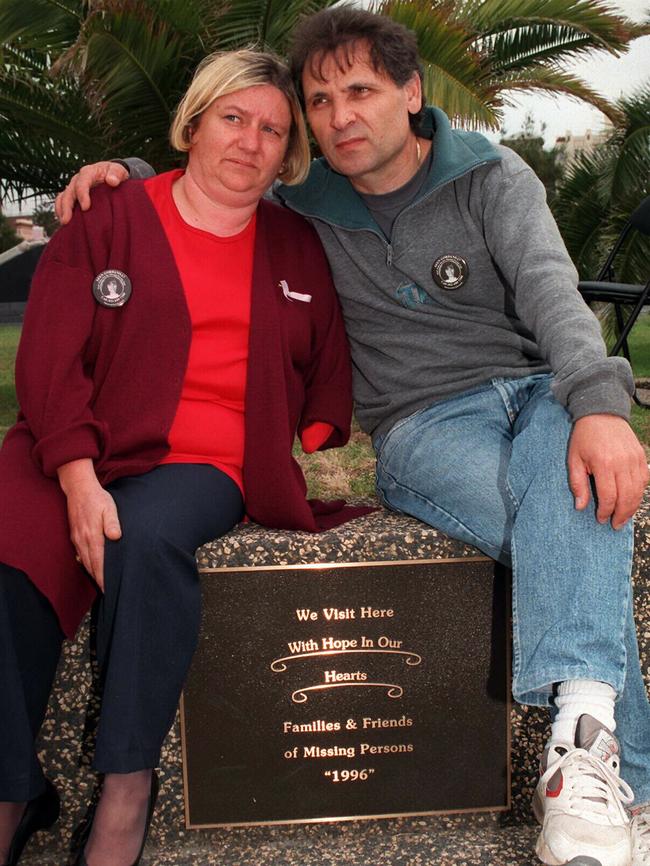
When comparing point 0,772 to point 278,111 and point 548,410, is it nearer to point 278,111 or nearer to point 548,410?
point 548,410

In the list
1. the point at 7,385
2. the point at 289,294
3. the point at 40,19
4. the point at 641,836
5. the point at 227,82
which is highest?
the point at 40,19

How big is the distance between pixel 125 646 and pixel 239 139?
1.20m

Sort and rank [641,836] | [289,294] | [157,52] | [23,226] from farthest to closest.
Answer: [23,226]
[157,52]
[289,294]
[641,836]

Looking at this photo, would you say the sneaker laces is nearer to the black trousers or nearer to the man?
the man

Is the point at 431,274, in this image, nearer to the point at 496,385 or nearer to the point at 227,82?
the point at 496,385

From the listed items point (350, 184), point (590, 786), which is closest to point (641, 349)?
point (350, 184)

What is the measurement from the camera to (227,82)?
2.27 meters

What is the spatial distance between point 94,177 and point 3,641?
1.10 meters

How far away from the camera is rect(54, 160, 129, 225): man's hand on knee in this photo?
7.34ft

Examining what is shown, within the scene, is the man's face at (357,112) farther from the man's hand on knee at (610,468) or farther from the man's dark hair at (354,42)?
the man's hand on knee at (610,468)

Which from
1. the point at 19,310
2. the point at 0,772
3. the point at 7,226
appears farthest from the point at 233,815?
the point at 7,226

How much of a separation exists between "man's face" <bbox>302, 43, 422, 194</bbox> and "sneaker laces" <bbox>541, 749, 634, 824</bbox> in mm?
1447

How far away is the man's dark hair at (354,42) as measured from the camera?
236 centimetres

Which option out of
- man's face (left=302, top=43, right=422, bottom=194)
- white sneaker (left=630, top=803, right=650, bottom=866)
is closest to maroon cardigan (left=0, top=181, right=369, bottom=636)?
man's face (left=302, top=43, right=422, bottom=194)
